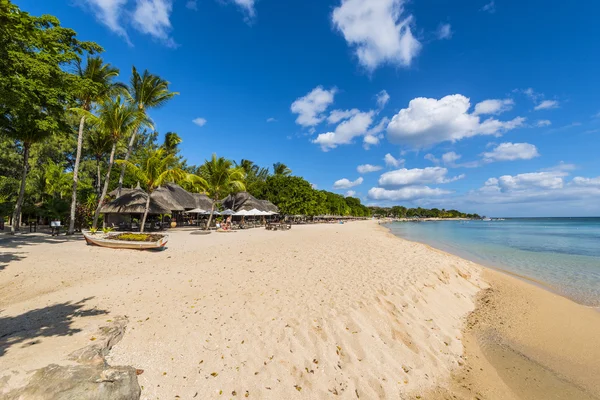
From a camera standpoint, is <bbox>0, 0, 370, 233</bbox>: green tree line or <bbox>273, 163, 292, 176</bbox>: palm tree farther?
<bbox>273, 163, 292, 176</bbox>: palm tree

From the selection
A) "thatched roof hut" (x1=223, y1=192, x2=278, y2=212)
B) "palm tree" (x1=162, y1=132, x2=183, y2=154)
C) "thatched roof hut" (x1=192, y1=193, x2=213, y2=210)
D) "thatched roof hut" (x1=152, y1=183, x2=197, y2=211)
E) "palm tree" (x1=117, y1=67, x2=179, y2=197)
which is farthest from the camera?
"palm tree" (x1=162, y1=132, x2=183, y2=154)

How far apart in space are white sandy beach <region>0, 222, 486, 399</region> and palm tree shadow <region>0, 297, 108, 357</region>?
3 cm

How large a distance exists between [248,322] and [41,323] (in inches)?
140

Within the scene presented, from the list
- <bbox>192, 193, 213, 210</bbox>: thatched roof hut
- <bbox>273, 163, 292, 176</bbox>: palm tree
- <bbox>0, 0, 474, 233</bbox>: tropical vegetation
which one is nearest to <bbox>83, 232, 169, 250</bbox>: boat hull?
<bbox>0, 0, 474, 233</bbox>: tropical vegetation

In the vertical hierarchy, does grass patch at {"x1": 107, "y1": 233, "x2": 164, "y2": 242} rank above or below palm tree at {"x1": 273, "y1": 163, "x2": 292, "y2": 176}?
below

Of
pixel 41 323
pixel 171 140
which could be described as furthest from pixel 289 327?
pixel 171 140

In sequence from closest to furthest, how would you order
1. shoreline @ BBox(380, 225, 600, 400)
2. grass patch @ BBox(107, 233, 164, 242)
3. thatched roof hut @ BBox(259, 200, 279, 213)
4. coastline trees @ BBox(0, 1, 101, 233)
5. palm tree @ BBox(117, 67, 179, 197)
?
1. shoreline @ BBox(380, 225, 600, 400)
2. coastline trees @ BBox(0, 1, 101, 233)
3. grass patch @ BBox(107, 233, 164, 242)
4. palm tree @ BBox(117, 67, 179, 197)
5. thatched roof hut @ BBox(259, 200, 279, 213)

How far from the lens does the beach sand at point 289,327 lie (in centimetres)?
350

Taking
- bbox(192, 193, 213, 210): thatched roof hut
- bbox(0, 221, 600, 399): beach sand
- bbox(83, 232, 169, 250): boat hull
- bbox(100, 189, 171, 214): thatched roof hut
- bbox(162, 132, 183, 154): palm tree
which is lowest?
bbox(0, 221, 600, 399): beach sand

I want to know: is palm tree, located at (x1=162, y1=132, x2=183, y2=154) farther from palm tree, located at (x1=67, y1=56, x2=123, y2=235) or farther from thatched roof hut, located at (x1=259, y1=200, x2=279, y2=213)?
palm tree, located at (x1=67, y1=56, x2=123, y2=235)

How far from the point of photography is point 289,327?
15.3ft

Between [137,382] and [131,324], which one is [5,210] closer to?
[131,324]

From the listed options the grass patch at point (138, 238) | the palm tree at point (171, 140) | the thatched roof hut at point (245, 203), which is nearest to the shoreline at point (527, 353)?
the grass patch at point (138, 238)

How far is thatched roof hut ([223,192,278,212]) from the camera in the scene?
102ft
